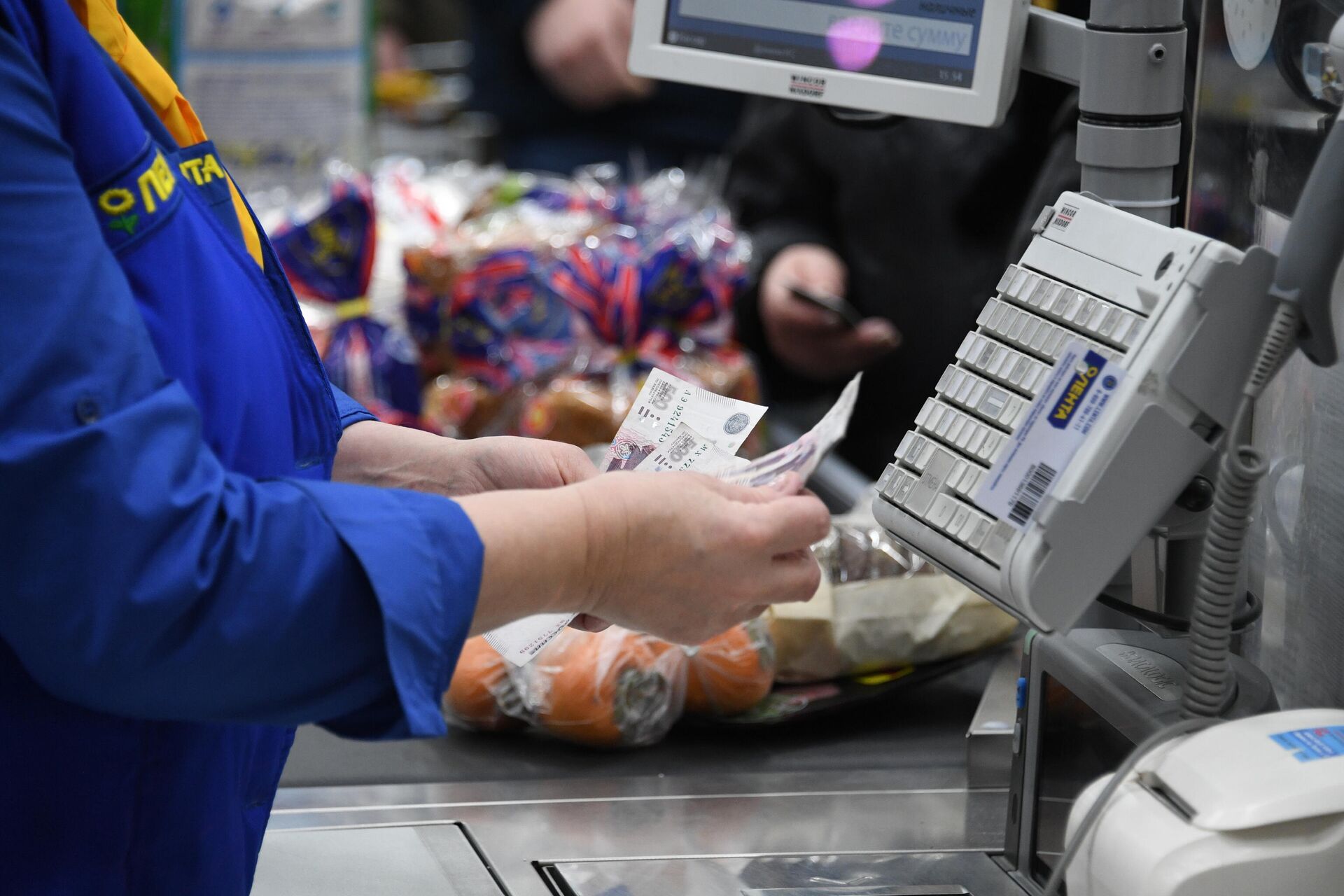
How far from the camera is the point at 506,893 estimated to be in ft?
3.54

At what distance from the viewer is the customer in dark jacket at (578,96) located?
313 centimetres

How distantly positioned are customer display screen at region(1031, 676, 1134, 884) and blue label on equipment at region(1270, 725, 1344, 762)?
0.14m

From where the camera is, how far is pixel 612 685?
1.30 metres

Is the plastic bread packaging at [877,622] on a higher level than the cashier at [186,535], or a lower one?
lower

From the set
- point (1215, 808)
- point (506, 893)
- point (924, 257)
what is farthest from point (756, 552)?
point (924, 257)

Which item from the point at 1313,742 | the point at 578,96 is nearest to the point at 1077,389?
the point at 1313,742

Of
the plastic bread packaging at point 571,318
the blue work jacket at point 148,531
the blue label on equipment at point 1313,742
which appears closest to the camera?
the blue work jacket at point 148,531

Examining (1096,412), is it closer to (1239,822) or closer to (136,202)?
(1239,822)

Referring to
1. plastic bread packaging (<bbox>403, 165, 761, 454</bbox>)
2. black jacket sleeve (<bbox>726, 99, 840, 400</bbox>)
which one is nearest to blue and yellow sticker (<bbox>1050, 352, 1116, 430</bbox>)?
plastic bread packaging (<bbox>403, 165, 761, 454</bbox>)

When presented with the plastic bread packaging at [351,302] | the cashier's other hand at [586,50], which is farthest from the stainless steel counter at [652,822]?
the cashier's other hand at [586,50]

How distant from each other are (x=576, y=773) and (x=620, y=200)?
3.43ft

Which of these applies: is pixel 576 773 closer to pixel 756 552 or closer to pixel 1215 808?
pixel 756 552

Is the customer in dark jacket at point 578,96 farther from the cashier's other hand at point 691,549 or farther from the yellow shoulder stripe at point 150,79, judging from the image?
the cashier's other hand at point 691,549

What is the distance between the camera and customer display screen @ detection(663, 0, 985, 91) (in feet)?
3.59
